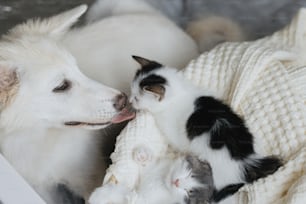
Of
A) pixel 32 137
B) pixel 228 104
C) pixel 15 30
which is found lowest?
pixel 228 104

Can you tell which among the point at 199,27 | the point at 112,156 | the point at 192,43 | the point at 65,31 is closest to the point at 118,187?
the point at 112,156

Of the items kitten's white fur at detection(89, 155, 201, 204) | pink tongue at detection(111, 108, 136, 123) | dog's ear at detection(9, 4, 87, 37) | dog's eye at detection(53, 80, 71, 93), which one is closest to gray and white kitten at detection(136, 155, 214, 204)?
kitten's white fur at detection(89, 155, 201, 204)

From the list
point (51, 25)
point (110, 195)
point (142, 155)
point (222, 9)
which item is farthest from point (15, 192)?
point (222, 9)

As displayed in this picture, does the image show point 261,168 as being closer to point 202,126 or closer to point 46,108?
point 202,126

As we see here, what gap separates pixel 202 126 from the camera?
1039 millimetres

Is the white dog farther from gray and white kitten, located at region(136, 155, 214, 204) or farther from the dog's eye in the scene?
gray and white kitten, located at region(136, 155, 214, 204)

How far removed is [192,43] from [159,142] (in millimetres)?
338

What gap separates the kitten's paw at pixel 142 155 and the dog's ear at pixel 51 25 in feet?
0.96

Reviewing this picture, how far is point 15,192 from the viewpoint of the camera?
860 mm

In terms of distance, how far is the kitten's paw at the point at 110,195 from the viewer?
3.18 feet

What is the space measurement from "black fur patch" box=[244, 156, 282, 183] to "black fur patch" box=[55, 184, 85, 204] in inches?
13.8

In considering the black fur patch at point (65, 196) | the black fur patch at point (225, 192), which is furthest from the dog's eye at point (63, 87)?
the black fur patch at point (225, 192)

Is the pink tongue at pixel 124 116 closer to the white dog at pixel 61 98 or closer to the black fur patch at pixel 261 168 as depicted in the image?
the white dog at pixel 61 98

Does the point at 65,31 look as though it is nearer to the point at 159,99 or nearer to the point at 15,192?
the point at 159,99
